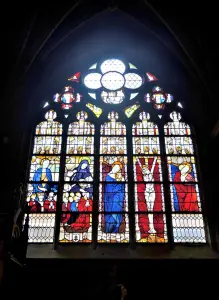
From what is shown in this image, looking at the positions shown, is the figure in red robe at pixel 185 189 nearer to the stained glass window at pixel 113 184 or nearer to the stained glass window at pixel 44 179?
the stained glass window at pixel 113 184

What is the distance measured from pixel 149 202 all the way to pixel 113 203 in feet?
2.64

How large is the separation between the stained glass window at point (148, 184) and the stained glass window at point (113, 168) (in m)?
0.02

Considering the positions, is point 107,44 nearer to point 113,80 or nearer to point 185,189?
point 113,80

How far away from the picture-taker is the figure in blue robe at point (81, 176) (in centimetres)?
862

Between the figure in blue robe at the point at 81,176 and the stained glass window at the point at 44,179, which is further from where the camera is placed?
the figure in blue robe at the point at 81,176

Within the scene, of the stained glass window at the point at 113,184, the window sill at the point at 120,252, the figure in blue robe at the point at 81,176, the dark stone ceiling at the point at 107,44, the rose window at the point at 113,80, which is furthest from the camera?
the rose window at the point at 113,80

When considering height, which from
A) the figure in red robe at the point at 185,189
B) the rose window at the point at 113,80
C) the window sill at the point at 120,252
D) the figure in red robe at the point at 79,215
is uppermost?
the rose window at the point at 113,80

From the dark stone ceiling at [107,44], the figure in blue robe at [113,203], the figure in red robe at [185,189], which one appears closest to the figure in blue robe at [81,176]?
the figure in blue robe at [113,203]

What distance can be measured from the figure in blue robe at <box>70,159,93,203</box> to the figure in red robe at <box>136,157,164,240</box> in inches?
44.6

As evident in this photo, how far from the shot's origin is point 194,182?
876cm

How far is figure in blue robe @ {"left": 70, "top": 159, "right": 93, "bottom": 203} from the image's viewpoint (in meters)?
8.62
